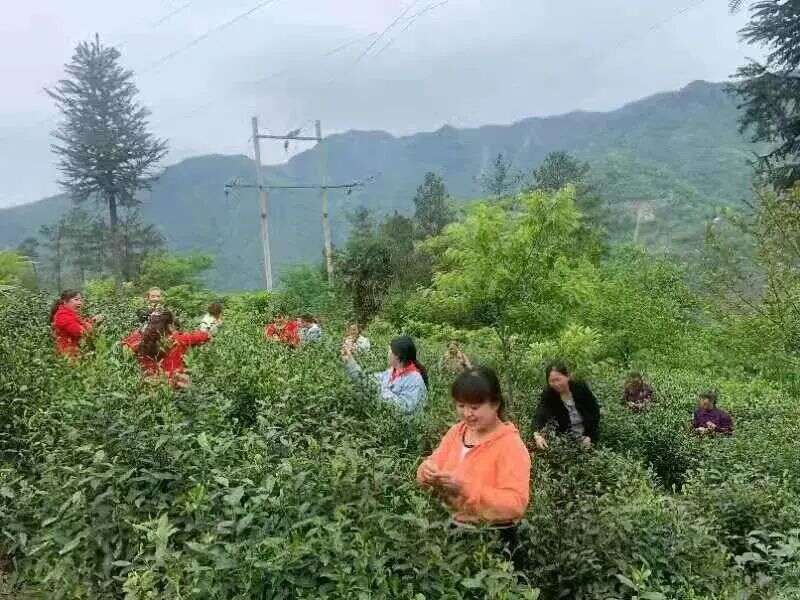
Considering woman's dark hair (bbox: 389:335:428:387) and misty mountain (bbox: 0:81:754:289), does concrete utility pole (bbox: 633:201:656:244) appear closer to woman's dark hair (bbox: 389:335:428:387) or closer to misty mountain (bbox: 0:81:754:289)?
misty mountain (bbox: 0:81:754:289)

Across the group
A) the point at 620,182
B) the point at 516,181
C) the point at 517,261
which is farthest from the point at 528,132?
the point at 517,261

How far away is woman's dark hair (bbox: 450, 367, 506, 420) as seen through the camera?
3230 millimetres

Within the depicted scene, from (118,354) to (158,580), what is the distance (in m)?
2.52

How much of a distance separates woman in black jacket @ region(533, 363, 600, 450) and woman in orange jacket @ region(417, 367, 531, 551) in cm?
306

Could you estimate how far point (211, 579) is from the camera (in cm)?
250

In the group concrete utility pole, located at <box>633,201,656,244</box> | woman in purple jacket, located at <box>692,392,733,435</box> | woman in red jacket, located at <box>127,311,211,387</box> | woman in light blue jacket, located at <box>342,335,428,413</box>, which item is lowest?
concrete utility pole, located at <box>633,201,656,244</box>

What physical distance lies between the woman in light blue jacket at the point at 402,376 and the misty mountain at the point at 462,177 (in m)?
37.3

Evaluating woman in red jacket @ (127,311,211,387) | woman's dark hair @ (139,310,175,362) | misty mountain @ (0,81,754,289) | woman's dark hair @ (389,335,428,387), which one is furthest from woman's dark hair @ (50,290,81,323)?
misty mountain @ (0,81,754,289)

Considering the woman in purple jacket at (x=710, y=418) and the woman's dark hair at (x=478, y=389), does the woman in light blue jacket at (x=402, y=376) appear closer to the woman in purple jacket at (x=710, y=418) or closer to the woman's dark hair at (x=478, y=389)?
the woman's dark hair at (x=478, y=389)

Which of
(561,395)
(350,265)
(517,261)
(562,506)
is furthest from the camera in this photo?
(350,265)

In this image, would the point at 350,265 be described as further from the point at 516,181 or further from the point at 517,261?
the point at 516,181

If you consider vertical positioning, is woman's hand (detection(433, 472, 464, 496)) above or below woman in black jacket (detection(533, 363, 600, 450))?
above

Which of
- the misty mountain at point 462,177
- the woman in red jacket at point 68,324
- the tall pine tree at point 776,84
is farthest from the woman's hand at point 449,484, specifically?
the misty mountain at point 462,177

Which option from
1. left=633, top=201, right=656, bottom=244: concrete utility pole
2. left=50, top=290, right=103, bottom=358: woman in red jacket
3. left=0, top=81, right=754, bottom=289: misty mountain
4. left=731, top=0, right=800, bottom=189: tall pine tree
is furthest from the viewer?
left=0, top=81, right=754, bottom=289: misty mountain
